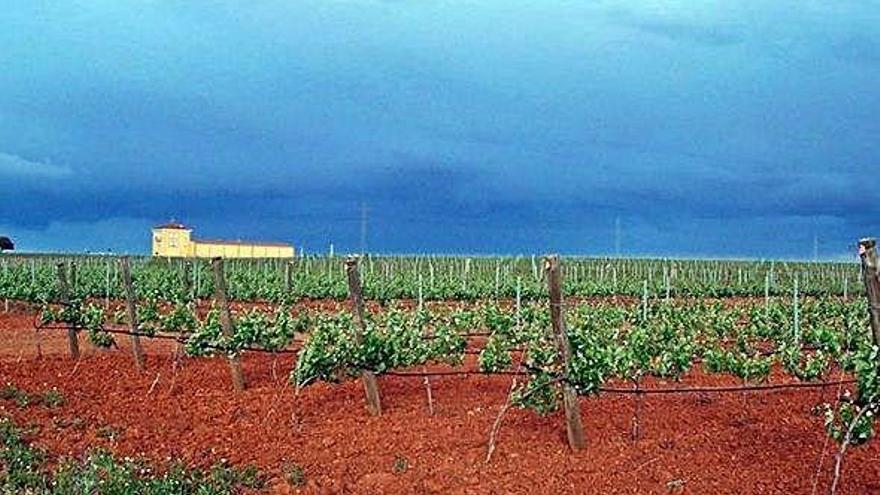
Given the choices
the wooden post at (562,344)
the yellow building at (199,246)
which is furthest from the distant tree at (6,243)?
the wooden post at (562,344)

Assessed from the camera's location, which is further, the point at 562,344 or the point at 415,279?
the point at 415,279

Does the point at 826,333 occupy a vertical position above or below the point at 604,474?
above

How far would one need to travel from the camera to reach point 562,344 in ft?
31.8

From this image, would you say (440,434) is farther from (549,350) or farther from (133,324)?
(133,324)

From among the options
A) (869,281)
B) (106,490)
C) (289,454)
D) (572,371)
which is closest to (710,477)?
(572,371)

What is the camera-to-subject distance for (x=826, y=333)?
44.1 ft

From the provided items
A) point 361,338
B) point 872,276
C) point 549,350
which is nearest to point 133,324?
point 361,338

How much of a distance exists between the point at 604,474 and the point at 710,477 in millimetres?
857

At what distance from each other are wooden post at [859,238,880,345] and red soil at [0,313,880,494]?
157cm

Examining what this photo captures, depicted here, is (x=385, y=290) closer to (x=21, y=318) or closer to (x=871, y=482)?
(x=21, y=318)

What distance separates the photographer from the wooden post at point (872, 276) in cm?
780

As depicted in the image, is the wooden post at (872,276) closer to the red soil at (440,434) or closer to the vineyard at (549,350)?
the vineyard at (549,350)

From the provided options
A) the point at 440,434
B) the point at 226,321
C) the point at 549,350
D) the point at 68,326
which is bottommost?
the point at 440,434

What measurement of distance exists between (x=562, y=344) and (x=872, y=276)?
9.29 feet
